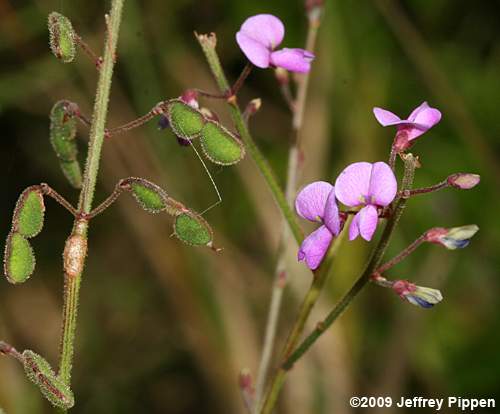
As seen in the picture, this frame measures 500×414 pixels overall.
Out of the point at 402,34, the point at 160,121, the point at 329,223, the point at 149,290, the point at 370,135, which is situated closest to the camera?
the point at 329,223

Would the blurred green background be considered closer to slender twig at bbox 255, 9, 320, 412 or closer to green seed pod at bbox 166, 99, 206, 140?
slender twig at bbox 255, 9, 320, 412

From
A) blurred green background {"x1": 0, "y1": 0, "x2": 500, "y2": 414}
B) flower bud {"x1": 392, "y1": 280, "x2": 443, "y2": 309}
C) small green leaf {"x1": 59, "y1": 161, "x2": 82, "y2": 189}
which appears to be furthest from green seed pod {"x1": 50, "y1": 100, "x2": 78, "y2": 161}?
blurred green background {"x1": 0, "y1": 0, "x2": 500, "y2": 414}

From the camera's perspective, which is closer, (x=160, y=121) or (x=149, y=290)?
(x=160, y=121)

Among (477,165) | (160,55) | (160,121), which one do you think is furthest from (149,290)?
(160,121)

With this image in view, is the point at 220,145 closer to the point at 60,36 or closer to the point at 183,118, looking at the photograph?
the point at 183,118

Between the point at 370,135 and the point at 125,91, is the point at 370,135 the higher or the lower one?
the lower one

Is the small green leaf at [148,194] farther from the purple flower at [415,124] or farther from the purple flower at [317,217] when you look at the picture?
the purple flower at [415,124]

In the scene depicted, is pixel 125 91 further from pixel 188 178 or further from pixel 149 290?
pixel 149 290
